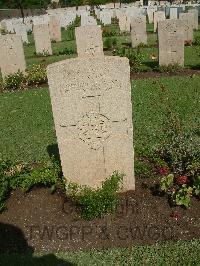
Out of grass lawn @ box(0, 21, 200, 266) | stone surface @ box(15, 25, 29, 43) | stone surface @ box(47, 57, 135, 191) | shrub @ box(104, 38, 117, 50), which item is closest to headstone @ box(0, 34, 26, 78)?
grass lawn @ box(0, 21, 200, 266)

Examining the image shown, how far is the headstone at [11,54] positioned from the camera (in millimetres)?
12823

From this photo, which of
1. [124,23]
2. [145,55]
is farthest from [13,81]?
[124,23]

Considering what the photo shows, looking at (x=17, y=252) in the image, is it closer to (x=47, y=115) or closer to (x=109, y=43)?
(x=47, y=115)

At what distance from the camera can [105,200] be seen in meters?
4.76

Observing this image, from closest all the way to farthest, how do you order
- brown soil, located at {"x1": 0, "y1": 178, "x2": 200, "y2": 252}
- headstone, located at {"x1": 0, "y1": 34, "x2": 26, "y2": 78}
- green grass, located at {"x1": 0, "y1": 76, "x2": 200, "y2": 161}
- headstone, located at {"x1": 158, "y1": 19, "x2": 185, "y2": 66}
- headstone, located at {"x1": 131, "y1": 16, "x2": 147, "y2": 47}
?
brown soil, located at {"x1": 0, "y1": 178, "x2": 200, "y2": 252} → green grass, located at {"x1": 0, "y1": 76, "x2": 200, "y2": 161} → headstone, located at {"x1": 158, "y1": 19, "x2": 185, "y2": 66} → headstone, located at {"x1": 0, "y1": 34, "x2": 26, "y2": 78} → headstone, located at {"x1": 131, "y1": 16, "x2": 147, "y2": 47}

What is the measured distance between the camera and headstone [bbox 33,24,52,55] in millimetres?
18320

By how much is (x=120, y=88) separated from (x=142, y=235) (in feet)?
5.86

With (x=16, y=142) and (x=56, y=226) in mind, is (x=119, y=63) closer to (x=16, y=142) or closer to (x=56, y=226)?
(x=56, y=226)

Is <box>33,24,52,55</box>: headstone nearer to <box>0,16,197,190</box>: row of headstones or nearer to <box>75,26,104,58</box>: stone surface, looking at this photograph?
<box>75,26,104,58</box>: stone surface

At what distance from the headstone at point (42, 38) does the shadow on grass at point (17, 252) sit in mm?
14921

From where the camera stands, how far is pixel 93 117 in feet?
15.7

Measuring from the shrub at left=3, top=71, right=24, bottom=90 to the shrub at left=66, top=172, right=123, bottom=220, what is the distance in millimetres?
8320

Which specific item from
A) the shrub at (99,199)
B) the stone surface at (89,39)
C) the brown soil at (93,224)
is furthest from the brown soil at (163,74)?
the shrub at (99,199)

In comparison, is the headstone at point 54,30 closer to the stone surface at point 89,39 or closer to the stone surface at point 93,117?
the stone surface at point 89,39
